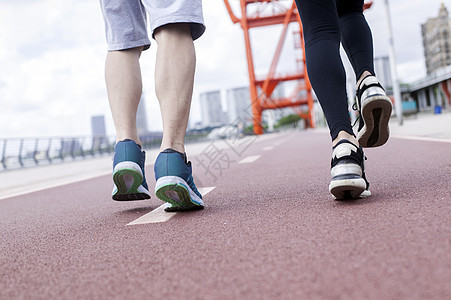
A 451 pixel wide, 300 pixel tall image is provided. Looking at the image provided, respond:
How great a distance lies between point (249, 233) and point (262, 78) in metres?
34.0

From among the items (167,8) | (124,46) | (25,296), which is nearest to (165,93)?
(167,8)

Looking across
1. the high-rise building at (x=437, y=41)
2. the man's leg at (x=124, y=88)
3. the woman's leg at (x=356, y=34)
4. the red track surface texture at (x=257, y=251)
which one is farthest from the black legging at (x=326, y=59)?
the high-rise building at (x=437, y=41)

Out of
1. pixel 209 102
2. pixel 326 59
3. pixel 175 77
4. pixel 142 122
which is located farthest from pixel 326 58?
pixel 142 122

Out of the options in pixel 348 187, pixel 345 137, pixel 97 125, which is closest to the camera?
pixel 348 187

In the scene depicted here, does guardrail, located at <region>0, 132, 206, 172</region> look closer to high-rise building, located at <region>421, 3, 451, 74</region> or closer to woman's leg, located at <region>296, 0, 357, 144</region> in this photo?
woman's leg, located at <region>296, 0, 357, 144</region>

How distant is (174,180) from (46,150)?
15.7 meters

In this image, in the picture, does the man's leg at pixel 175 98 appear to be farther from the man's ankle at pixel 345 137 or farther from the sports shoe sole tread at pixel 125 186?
the man's ankle at pixel 345 137

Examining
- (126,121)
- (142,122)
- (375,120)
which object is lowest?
(375,120)

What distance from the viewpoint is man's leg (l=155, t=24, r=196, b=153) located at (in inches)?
65.9

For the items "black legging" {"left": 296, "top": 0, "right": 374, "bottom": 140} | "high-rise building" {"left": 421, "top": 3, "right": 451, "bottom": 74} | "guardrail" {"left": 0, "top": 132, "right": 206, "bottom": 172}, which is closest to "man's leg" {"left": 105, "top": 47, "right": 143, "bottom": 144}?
"black legging" {"left": 296, "top": 0, "right": 374, "bottom": 140}

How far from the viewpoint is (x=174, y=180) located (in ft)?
5.08

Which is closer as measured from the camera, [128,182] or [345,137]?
[345,137]

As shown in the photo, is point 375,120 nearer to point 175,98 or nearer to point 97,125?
point 175,98

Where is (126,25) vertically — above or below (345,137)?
above
